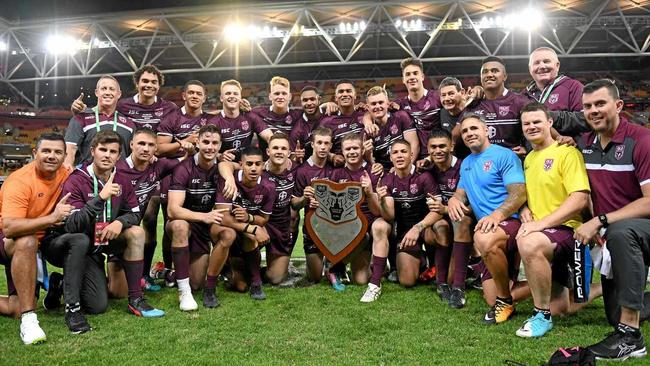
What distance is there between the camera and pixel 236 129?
5.48 m

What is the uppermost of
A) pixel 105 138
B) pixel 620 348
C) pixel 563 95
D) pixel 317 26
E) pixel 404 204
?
pixel 317 26

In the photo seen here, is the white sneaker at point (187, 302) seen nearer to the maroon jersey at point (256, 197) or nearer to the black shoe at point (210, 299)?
the black shoe at point (210, 299)

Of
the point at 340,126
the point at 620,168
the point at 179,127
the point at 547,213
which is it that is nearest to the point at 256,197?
the point at 179,127

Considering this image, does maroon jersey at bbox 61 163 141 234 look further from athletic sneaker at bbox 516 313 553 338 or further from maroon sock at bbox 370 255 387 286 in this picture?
athletic sneaker at bbox 516 313 553 338

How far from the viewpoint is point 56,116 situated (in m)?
27.0

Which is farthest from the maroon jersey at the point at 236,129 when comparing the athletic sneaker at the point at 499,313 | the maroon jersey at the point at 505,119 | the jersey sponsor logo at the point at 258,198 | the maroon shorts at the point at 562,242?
the maroon shorts at the point at 562,242

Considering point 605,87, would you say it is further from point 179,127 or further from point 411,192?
point 179,127

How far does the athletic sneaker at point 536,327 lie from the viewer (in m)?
3.13

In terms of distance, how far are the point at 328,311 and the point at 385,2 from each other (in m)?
15.3

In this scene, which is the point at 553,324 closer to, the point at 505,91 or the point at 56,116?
the point at 505,91

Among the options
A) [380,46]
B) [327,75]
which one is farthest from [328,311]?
[327,75]

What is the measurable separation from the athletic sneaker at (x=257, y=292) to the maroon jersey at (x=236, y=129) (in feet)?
5.62

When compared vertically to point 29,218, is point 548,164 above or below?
above

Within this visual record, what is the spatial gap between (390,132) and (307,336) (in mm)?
2847
